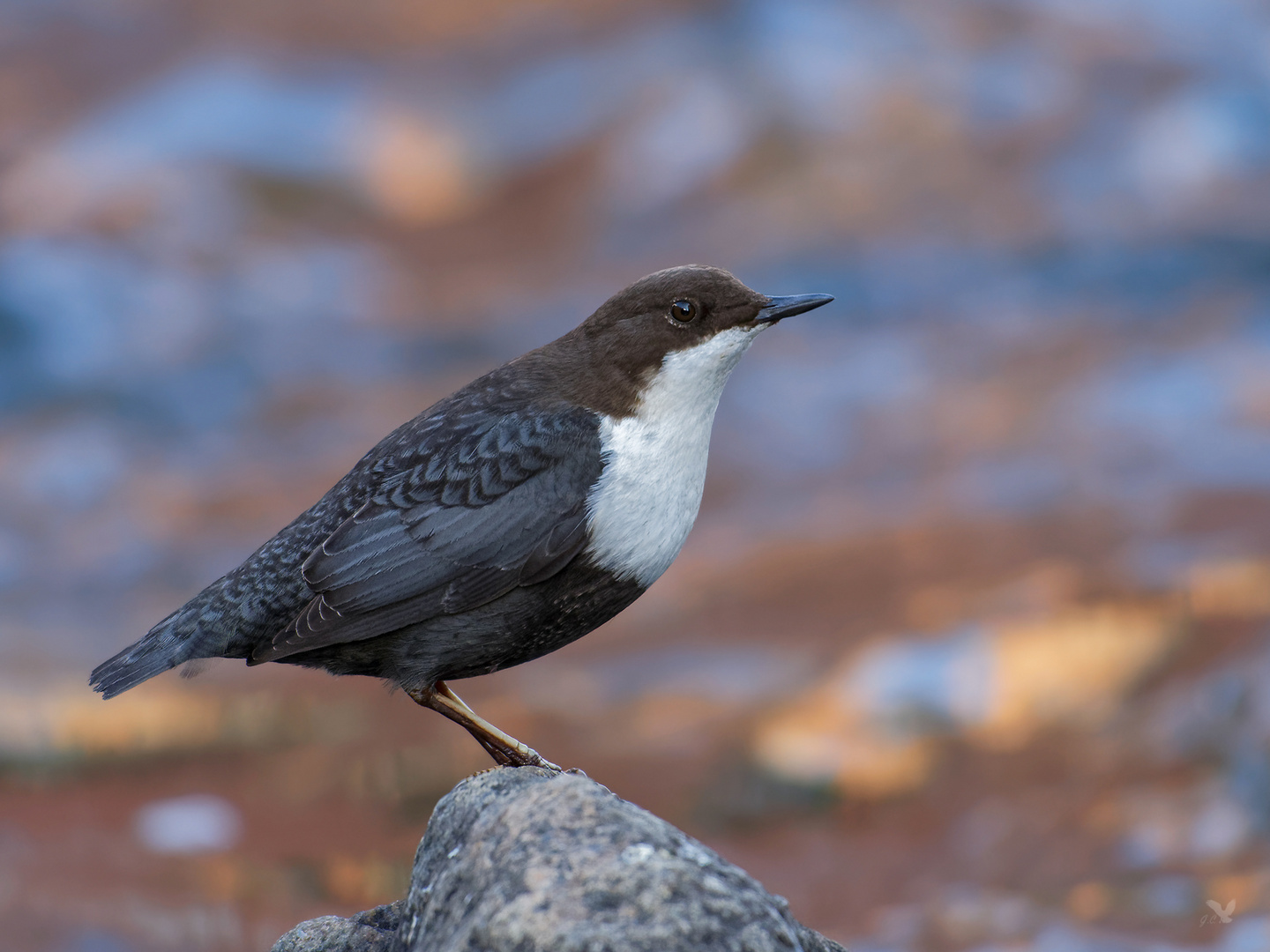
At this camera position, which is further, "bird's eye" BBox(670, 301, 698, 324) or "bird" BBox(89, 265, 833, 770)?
"bird's eye" BBox(670, 301, 698, 324)

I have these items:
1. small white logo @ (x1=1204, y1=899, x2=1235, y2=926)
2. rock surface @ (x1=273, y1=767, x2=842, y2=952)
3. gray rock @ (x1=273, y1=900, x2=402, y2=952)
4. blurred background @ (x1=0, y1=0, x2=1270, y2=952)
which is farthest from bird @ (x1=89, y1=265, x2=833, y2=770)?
small white logo @ (x1=1204, y1=899, x2=1235, y2=926)

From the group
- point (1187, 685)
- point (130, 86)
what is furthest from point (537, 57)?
point (1187, 685)

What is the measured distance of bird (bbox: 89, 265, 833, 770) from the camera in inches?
154

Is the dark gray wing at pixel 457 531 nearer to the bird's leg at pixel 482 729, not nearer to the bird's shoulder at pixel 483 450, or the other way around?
the bird's shoulder at pixel 483 450

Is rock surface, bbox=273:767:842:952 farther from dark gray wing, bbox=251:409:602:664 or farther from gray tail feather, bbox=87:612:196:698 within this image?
gray tail feather, bbox=87:612:196:698

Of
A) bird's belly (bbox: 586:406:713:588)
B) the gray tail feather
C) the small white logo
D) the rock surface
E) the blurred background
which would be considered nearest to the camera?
the rock surface

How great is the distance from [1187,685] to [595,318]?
7844mm

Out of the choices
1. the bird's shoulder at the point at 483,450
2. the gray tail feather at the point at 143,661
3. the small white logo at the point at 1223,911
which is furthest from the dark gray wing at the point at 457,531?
the small white logo at the point at 1223,911

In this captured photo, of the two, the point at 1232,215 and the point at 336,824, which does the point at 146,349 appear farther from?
the point at 1232,215

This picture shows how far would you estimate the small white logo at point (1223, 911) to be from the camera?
26.0 feet

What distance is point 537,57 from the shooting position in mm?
18672

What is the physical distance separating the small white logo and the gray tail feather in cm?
659

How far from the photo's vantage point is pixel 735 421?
628 inches

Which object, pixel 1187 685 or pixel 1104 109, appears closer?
pixel 1187 685
